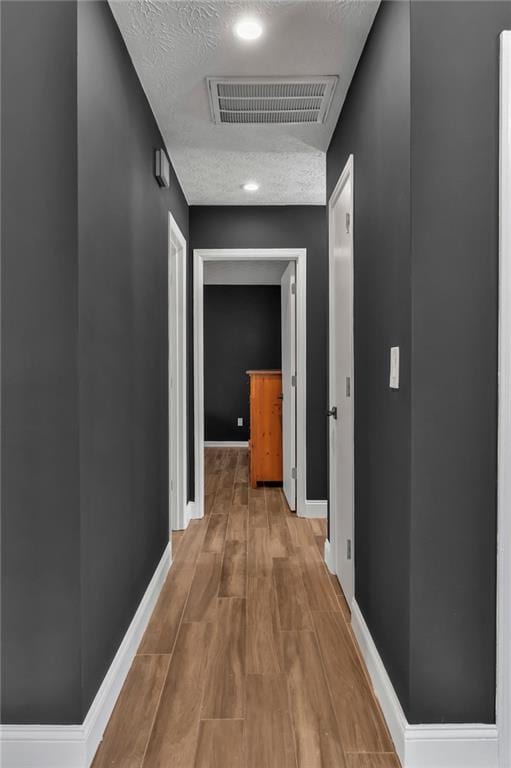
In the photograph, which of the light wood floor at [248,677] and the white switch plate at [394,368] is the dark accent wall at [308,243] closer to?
the light wood floor at [248,677]

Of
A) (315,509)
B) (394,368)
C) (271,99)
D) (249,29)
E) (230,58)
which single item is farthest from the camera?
(315,509)

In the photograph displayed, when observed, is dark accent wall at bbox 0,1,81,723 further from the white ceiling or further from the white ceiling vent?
the white ceiling

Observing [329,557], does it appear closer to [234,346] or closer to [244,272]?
[244,272]

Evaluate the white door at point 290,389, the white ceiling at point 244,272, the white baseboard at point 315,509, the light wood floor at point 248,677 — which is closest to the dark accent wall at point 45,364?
the light wood floor at point 248,677

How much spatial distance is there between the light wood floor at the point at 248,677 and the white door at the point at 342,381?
0.30 meters

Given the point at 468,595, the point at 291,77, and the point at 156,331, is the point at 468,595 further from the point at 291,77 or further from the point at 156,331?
the point at 291,77

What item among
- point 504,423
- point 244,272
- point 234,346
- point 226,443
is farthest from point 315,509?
point 234,346

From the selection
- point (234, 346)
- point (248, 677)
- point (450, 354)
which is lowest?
point (248, 677)

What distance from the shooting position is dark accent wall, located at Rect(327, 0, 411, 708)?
1536mm

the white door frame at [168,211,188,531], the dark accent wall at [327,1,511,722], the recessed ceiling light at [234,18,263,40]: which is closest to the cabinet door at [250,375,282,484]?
the white door frame at [168,211,188,531]

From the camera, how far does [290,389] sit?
4.32 meters

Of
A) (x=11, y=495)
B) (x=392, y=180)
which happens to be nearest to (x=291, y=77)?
(x=392, y=180)

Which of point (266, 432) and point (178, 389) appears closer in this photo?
point (178, 389)

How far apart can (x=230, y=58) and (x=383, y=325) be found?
128 centimetres
